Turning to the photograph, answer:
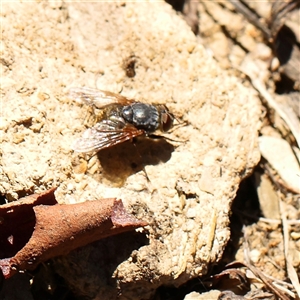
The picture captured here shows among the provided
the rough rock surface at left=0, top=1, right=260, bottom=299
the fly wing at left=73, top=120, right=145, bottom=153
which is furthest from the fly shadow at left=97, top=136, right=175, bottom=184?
the fly wing at left=73, top=120, right=145, bottom=153

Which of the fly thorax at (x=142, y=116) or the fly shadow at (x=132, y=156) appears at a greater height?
the fly thorax at (x=142, y=116)

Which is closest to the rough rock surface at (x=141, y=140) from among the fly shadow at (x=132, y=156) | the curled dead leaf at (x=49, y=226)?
the fly shadow at (x=132, y=156)

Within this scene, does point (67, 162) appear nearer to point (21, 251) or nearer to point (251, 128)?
point (21, 251)

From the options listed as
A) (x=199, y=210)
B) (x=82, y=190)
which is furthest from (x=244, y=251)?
(x=82, y=190)

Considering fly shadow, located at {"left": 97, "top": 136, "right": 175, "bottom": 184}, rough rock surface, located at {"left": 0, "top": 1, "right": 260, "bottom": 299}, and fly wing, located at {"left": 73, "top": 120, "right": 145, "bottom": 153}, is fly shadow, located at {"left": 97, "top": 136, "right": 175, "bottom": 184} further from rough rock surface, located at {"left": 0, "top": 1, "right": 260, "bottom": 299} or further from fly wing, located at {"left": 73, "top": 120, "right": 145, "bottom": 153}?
fly wing, located at {"left": 73, "top": 120, "right": 145, "bottom": 153}

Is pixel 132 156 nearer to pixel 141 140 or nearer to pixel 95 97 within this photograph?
pixel 141 140

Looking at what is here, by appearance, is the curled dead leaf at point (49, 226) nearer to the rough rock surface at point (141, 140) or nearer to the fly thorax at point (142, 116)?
the rough rock surface at point (141, 140)

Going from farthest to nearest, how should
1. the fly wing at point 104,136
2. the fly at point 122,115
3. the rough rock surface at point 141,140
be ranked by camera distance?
the fly at point 122,115 → the fly wing at point 104,136 → the rough rock surface at point 141,140
